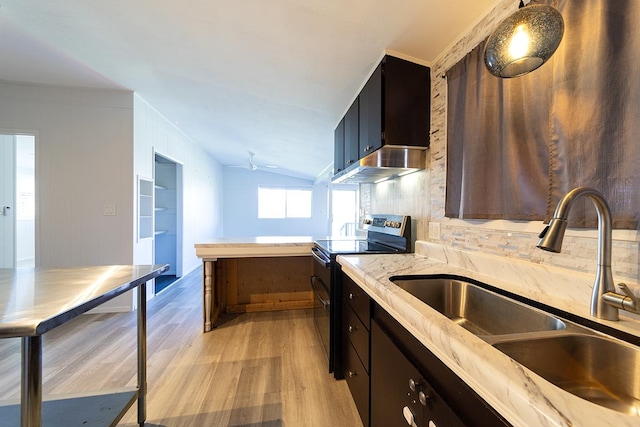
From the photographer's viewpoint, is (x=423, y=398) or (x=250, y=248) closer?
(x=423, y=398)

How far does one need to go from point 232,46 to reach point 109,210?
8.21 feet

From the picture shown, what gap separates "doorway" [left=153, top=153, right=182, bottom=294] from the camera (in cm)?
432

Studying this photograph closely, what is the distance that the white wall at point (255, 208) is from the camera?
7352 mm

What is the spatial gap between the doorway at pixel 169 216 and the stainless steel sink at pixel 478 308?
14.3 feet

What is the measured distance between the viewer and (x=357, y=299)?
4.46 ft

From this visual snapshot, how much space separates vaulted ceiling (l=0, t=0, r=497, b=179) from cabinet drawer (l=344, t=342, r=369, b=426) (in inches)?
76.3

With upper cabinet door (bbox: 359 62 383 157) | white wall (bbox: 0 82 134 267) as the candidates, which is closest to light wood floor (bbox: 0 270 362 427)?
white wall (bbox: 0 82 134 267)

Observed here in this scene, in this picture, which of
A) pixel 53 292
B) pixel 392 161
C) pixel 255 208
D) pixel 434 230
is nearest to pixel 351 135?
pixel 392 161

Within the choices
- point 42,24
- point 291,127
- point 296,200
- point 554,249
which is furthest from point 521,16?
point 296,200

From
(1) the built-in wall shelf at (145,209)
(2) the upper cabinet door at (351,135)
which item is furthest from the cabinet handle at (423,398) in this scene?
(1) the built-in wall shelf at (145,209)

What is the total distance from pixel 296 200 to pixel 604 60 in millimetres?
7158

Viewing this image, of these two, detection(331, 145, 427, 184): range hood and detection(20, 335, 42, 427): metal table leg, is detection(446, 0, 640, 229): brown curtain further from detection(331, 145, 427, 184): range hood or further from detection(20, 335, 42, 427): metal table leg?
detection(20, 335, 42, 427): metal table leg

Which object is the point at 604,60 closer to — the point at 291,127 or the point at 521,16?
the point at 521,16

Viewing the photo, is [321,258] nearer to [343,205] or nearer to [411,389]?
[411,389]
